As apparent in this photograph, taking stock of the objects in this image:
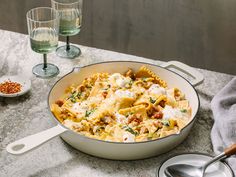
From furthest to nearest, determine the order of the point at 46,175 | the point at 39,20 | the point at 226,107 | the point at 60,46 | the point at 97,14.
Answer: the point at 97,14 < the point at 60,46 < the point at 39,20 < the point at 226,107 < the point at 46,175

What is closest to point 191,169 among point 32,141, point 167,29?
point 32,141

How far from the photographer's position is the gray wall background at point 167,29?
278 cm

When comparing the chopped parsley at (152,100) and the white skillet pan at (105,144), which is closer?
the white skillet pan at (105,144)

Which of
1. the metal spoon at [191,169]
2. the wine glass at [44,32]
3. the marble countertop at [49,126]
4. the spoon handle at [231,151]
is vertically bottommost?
the marble countertop at [49,126]

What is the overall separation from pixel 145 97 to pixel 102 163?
0.28 m

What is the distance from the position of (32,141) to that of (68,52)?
622mm

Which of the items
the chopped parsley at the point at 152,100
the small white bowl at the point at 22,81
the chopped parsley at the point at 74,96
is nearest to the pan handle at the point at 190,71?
the chopped parsley at the point at 152,100

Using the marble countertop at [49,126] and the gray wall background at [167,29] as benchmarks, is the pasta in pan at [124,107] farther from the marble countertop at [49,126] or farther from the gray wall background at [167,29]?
the gray wall background at [167,29]

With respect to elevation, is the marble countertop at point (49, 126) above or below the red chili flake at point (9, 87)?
below

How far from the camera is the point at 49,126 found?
1.57 metres

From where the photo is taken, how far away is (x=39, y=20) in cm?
183

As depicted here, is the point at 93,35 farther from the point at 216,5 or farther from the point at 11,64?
the point at 11,64

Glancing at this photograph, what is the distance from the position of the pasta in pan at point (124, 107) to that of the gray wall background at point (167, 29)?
1140 millimetres

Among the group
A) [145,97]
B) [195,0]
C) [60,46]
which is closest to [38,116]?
[145,97]
